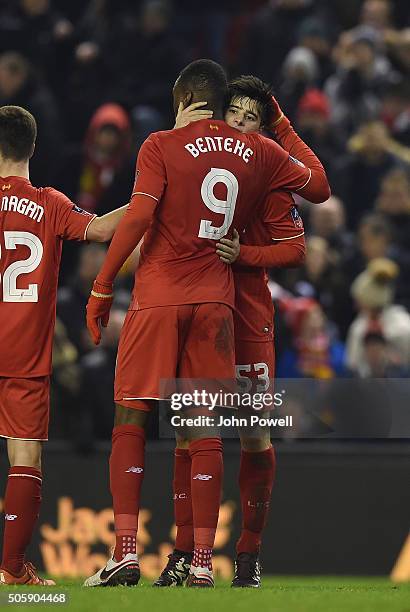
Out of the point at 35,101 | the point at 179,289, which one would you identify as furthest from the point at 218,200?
the point at 35,101

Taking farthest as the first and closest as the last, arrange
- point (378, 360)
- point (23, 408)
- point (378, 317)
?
1. point (378, 317)
2. point (378, 360)
3. point (23, 408)

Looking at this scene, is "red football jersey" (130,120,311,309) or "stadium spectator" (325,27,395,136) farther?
"stadium spectator" (325,27,395,136)

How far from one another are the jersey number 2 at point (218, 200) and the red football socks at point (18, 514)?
1.29 meters

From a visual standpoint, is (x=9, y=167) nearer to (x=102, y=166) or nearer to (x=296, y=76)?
(x=102, y=166)

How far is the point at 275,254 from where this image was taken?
7.05m

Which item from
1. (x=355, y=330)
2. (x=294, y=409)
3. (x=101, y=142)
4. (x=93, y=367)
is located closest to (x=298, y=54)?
(x=101, y=142)

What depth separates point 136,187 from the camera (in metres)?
6.68

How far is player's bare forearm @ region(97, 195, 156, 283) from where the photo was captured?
21.6 ft

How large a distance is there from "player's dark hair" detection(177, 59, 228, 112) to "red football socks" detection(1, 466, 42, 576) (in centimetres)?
178

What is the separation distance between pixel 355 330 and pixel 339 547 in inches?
70.2

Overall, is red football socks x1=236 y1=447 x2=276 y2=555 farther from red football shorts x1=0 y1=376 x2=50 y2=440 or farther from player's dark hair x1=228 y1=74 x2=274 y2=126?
player's dark hair x1=228 y1=74 x2=274 y2=126

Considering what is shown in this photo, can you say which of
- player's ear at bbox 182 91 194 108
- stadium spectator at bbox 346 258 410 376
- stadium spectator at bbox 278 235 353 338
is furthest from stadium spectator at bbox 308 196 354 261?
player's ear at bbox 182 91 194 108

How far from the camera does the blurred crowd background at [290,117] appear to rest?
420 inches

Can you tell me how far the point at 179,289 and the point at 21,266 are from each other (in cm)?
70
